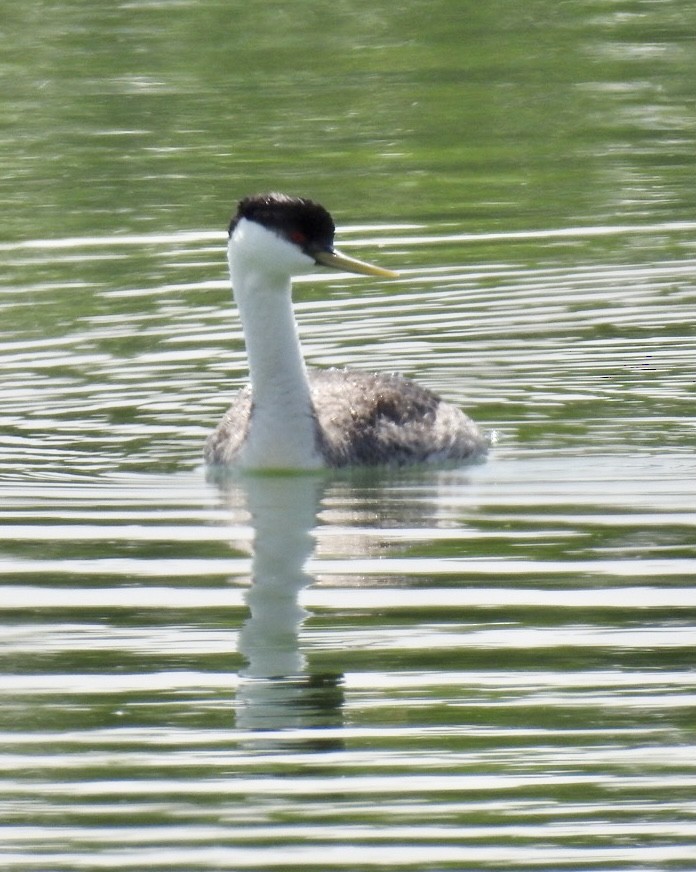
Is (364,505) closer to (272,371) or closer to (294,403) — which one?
(294,403)

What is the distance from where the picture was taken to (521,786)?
23.1 ft

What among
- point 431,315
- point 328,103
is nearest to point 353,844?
point 431,315

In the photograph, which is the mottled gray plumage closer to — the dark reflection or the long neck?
the long neck

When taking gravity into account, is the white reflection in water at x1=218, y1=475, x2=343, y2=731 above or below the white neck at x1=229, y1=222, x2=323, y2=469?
below

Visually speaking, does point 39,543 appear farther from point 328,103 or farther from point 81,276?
point 328,103

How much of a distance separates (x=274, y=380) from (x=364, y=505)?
1.16 metres

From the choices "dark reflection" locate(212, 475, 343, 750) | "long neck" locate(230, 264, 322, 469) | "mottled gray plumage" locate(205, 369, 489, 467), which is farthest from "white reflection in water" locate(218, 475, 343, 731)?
"mottled gray plumage" locate(205, 369, 489, 467)

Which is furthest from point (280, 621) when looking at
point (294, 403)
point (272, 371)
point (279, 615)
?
point (272, 371)

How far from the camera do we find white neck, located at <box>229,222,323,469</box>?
11.7 m

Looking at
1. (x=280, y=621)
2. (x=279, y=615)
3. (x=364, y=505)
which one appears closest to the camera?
(x=280, y=621)

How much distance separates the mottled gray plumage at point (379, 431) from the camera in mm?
11859

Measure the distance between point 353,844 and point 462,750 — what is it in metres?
0.78

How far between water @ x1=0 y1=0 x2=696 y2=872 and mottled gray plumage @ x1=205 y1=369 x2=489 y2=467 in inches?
5.4

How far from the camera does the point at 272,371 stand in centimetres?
1192
